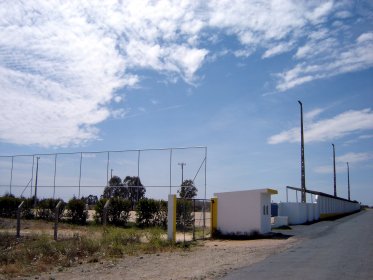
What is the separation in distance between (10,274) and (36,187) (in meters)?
25.4

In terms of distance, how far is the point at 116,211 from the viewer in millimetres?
33094

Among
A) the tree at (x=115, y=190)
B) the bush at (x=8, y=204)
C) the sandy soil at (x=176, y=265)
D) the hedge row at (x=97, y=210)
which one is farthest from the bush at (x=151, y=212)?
the bush at (x=8, y=204)

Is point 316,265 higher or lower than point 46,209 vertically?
lower

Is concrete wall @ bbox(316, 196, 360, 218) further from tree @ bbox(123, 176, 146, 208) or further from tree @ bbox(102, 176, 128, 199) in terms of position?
tree @ bbox(102, 176, 128, 199)

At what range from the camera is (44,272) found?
1445 cm

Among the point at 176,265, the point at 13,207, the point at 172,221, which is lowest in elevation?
A: the point at 176,265

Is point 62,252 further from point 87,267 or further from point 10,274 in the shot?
point 10,274

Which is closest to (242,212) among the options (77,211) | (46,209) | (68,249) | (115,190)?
(115,190)

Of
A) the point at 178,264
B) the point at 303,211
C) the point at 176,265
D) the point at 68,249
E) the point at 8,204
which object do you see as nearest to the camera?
the point at 176,265

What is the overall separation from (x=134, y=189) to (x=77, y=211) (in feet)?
14.8

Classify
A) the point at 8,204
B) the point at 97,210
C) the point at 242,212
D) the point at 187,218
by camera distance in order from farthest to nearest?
the point at 8,204 → the point at 97,210 → the point at 242,212 → the point at 187,218

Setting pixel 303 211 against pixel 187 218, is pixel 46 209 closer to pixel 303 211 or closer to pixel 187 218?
pixel 187 218

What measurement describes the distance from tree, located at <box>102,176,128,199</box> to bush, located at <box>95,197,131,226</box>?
116 cm

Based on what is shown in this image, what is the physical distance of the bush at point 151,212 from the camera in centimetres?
3155
